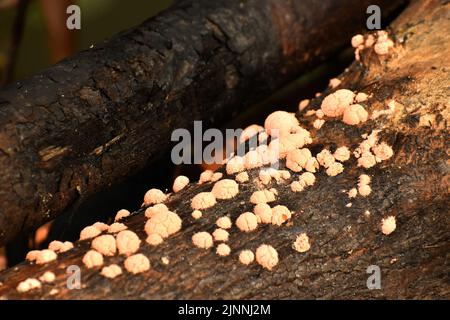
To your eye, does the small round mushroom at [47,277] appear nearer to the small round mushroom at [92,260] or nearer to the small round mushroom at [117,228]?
the small round mushroom at [92,260]

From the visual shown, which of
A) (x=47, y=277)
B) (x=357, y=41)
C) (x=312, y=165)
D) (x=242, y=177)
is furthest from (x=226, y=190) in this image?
(x=357, y=41)

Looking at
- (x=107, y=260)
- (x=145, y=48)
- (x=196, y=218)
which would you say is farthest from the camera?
(x=145, y=48)

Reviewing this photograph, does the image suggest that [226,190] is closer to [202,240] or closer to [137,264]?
[202,240]

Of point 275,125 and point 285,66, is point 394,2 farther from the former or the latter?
point 275,125

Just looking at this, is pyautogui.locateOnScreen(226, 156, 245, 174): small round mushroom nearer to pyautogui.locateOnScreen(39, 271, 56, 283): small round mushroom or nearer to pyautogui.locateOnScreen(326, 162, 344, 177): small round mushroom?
pyautogui.locateOnScreen(326, 162, 344, 177): small round mushroom

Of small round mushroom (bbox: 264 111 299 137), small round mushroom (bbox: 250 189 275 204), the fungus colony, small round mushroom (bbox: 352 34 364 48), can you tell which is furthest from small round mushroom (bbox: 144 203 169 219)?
small round mushroom (bbox: 352 34 364 48)

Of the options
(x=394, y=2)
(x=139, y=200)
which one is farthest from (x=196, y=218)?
(x=394, y=2)
